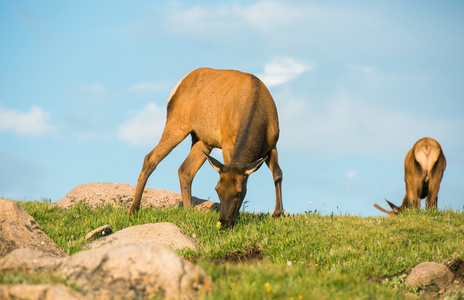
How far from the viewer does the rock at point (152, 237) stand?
35.3 feet

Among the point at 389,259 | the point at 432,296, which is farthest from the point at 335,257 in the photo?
the point at 432,296

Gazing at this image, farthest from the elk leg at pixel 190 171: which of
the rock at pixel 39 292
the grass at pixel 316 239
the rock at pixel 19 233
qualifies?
the rock at pixel 39 292

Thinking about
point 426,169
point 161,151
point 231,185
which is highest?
point 426,169

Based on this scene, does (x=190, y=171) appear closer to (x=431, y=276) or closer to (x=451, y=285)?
(x=431, y=276)

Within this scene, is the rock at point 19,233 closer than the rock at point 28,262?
No

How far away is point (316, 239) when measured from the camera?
10.6 metres

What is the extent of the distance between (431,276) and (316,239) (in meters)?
2.31

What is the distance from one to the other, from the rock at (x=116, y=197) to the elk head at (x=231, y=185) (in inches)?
164

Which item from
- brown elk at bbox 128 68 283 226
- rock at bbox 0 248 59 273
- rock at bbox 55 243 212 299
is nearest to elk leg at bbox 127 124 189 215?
brown elk at bbox 128 68 283 226

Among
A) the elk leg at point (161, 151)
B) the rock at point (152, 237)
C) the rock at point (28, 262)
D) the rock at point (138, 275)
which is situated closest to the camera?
the rock at point (138, 275)

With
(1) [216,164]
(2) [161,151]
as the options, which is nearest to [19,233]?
(1) [216,164]

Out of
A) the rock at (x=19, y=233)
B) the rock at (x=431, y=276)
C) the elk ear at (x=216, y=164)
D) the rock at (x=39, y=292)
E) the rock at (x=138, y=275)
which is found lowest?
the rock at (x=39, y=292)

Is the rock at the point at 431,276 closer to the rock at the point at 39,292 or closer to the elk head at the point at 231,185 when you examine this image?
the elk head at the point at 231,185

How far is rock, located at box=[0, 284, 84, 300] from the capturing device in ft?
16.7
